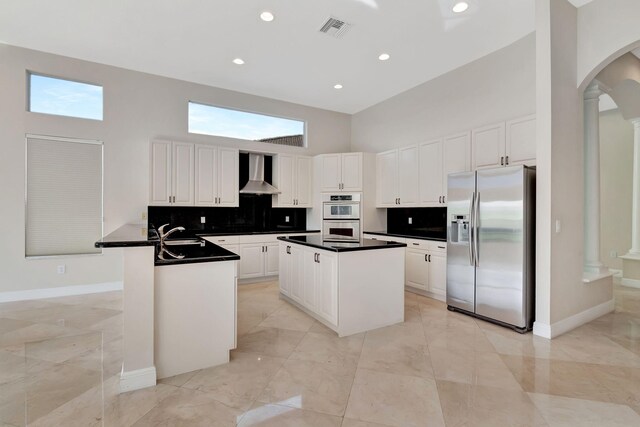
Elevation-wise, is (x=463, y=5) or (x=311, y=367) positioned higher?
(x=463, y=5)

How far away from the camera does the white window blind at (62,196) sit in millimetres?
4270

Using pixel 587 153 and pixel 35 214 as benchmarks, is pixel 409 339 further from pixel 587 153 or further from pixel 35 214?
pixel 35 214

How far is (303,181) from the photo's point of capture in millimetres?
6051

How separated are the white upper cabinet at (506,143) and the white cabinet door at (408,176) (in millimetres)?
967

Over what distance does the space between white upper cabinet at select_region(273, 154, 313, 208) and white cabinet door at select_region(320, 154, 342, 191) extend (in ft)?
0.98

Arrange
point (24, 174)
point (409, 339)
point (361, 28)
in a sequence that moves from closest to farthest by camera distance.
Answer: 1. point (409, 339)
2. point (361, 28)
3. point (24, 174)

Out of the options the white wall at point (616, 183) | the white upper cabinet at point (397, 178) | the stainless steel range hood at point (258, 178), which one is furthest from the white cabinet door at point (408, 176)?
the white wall at point (616, 183)

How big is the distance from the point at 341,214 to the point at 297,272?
2235mm

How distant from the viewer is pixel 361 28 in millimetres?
3631

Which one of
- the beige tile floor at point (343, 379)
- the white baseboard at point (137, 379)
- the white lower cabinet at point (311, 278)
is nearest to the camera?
the beige tile floor at point (343, 379)

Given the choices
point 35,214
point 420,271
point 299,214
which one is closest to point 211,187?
point 299,214

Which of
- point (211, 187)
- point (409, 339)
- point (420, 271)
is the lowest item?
A: point (409, 339)

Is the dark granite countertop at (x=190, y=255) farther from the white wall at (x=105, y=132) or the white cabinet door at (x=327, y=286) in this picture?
the white wall at (x=105, y=132)

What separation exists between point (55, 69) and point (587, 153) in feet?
23.2
